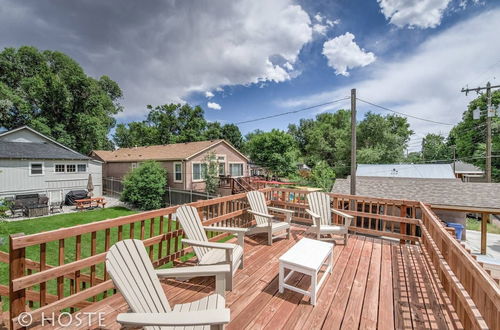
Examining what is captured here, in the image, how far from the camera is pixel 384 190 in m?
10.6

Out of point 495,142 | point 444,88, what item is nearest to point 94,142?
point 444,88

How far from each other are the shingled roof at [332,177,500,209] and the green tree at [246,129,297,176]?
1300 cm

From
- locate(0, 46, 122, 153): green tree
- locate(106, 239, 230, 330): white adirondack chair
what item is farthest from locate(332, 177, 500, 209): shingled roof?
locate(0, 46, 122, 153): green tree

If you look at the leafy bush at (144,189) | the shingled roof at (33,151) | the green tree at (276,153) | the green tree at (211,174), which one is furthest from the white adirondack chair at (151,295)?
the green tree at (276,153)

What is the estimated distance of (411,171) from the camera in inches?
517

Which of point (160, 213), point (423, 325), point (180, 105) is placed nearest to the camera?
point (423, 325)

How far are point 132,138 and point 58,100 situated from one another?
1426cm

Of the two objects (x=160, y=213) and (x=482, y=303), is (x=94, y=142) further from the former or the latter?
(x=482, y=303)

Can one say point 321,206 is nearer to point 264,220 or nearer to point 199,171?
point 264,220

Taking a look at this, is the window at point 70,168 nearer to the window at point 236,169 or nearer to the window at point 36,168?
the window at point 36,168

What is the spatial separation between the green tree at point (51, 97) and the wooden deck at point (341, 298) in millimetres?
24206

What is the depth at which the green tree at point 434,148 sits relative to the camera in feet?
102

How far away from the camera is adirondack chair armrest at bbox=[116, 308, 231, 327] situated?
4.09ft

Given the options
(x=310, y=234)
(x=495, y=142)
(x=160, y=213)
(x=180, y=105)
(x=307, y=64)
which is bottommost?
(x=310, y=234)
